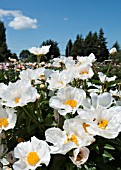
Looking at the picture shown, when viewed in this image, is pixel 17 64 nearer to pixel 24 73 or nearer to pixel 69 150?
pixel 24 73

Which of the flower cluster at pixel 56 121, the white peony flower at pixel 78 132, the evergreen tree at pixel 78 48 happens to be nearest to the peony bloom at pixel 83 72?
the flower cluster at pixel 56 121

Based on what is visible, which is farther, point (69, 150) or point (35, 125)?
point (35, 125)

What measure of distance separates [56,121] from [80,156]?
0.21 metres

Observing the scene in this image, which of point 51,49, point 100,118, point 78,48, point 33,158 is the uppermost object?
point 78,48

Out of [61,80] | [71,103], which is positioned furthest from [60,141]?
[61,80]

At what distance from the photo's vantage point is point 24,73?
45.8 inches

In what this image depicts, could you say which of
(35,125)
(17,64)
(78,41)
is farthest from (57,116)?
(78,41)

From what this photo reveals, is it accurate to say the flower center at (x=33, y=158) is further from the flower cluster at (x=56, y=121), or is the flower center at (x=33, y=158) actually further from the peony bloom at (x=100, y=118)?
the peony bloom at (x=100, y=118)

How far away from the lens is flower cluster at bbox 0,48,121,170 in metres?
0.84

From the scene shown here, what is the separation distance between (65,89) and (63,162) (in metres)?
0.23

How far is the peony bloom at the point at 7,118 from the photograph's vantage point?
96 centimetres

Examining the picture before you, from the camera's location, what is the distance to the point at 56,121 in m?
1.03

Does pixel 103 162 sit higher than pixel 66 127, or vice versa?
pixel 66 127

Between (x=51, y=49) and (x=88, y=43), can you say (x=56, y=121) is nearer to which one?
(x=51, y=49)
